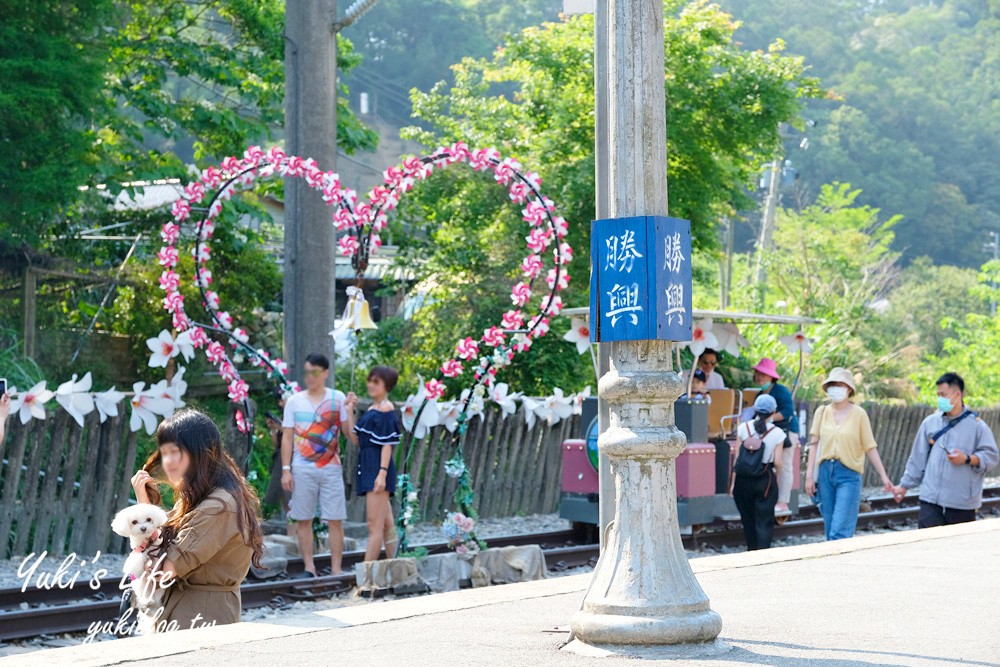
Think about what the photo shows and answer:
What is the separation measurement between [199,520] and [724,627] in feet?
8.94

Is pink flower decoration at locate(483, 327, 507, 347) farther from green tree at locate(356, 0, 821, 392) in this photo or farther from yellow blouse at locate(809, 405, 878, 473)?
green tree at locate(356, 0, 821, 392)

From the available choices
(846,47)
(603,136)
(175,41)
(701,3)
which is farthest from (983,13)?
(603,136)

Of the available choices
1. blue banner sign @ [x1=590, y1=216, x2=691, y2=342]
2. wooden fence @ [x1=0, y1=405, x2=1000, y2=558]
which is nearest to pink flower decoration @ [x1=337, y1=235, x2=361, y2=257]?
wooden fence @ [x1=0, y1=405, x2=1000, y2=558]

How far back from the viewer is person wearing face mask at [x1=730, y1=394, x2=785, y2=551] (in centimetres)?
1159

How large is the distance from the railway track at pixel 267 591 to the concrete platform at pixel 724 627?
254 centimetres

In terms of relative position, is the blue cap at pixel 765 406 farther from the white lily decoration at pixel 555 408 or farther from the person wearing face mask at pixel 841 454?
the white lily decoration at pixel 555 408

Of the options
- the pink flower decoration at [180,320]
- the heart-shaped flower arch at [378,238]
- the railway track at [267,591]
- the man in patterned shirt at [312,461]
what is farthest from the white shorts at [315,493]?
the pink flower decoration at [180,320]

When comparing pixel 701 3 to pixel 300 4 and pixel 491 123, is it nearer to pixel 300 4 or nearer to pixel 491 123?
pixel 491 123

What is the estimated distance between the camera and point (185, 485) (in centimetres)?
526

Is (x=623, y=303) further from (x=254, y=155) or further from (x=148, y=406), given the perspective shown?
(x=148, y=406)

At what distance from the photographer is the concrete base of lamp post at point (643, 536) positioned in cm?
595

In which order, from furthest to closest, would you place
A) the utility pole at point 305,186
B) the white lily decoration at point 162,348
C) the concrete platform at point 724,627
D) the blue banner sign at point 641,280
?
the utility pole at point 305,186 → the white lily decoration at point 162,348 → the blue banner sign at point 641,280 → the concrete platform at point 724,627

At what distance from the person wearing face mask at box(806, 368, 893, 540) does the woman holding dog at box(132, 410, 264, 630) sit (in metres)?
6.79

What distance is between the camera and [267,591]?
10180mm
